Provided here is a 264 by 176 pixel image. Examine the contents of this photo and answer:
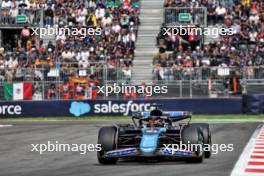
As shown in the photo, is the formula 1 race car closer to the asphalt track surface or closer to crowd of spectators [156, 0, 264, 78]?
the asphalt track surface

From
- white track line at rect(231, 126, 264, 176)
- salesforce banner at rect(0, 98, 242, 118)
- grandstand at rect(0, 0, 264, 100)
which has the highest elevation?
grandstand at rect(0, 0, 264, 100)

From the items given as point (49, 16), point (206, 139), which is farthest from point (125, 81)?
point (206, 139)

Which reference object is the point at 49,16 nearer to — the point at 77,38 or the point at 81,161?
the point at 77,38

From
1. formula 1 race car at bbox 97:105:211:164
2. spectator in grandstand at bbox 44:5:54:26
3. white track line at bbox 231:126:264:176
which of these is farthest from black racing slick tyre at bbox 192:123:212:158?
spectator in grandstand at bbox 44:5:54:26

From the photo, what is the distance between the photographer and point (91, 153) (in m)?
16.6

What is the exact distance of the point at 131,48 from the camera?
123 ft

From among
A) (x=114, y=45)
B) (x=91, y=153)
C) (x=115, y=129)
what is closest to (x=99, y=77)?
(x=114, y=45)

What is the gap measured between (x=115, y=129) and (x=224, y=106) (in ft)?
59.9

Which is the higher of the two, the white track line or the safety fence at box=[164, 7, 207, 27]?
the safety fence at box=[164, 7, 207, 27]

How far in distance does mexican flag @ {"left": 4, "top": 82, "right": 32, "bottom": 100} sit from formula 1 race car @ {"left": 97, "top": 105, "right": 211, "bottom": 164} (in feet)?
59.8

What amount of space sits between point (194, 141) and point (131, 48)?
942 inches

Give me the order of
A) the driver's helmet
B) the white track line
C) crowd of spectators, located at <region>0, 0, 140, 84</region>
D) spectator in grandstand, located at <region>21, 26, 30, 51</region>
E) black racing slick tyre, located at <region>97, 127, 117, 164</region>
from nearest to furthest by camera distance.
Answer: the white track line < black racing slick tyre, located at <region>97, 127, 117, 164</region> < the driver's helmet < crowd of spectators, located at <region>0, 0, 140, 84</region> < spectator in grandstand, located at <region>21, 26, 30, 51</region>

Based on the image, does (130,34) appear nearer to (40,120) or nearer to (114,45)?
(114,45)

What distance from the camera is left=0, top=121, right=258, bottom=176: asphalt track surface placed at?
12125 millimetres
